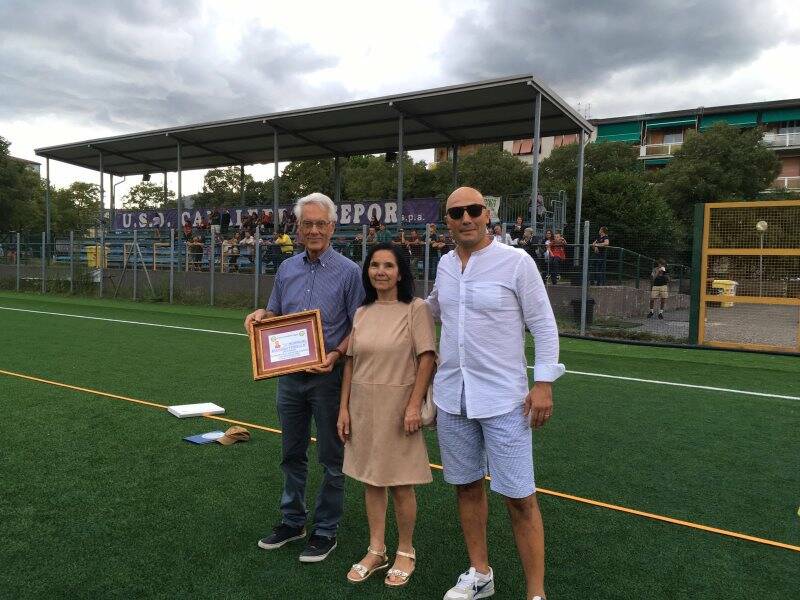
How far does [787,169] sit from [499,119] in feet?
127

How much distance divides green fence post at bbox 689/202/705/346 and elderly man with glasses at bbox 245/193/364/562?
9139mm

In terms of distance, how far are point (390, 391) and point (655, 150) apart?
5315 centimetres

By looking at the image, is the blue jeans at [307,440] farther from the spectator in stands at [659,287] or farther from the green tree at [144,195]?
the green tree at [144,195]

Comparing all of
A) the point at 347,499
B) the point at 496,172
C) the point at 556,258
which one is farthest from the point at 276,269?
the point at 496,172

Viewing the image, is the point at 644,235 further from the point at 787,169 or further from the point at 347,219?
the point at 787,169

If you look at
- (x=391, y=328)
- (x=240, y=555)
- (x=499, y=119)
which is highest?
(x=499, y=119)

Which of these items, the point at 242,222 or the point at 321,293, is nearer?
the point at 321,293

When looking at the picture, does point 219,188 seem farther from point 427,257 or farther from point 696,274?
point 696,274

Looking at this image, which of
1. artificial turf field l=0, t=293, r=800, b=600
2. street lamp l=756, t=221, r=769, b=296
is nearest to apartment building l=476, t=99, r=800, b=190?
street lamp l=756, t=221, r=769, b=296

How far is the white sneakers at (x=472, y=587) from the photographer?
9.14 feet

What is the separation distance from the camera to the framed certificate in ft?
10.1

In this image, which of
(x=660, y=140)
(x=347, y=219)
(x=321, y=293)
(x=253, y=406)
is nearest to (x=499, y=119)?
(x=347, y=219)

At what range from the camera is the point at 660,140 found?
50375 millimetres

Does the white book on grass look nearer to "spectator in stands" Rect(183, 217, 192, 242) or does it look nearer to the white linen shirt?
the white linen shirt
